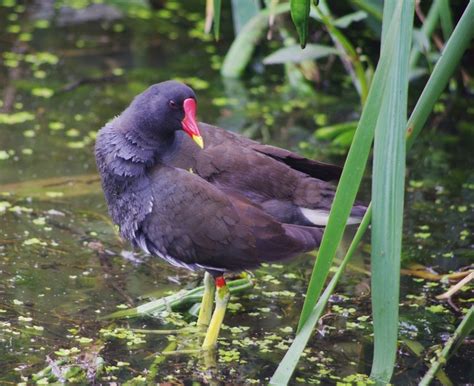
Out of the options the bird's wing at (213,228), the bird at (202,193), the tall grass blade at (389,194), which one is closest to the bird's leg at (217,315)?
the bird at (202,193)

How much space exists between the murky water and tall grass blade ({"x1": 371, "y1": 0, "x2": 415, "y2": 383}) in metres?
0.93

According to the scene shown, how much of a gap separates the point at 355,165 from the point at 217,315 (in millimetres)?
1309

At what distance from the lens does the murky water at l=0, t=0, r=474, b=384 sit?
11.5ft

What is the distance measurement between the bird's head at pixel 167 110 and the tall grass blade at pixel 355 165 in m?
1.13

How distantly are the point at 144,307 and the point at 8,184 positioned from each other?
1.63 meters

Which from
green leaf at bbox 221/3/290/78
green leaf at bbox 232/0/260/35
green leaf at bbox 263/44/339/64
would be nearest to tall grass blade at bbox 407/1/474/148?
green leaf at bbox 263/44/339/64

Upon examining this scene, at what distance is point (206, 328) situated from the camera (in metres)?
3.81

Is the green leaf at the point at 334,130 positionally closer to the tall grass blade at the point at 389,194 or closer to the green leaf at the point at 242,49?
the green leaf at the point at 242,49

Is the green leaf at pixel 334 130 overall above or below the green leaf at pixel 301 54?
below

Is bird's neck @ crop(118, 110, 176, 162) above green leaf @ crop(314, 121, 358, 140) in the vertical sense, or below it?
above

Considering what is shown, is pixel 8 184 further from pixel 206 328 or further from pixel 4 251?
pixel 206 328

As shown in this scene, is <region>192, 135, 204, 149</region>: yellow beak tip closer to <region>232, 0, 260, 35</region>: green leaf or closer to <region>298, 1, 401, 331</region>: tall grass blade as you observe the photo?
<region>298, 1, 401, 331</region>: tall grass blade

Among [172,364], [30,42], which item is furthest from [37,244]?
[30,42]

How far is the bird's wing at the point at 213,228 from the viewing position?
3496 mm
